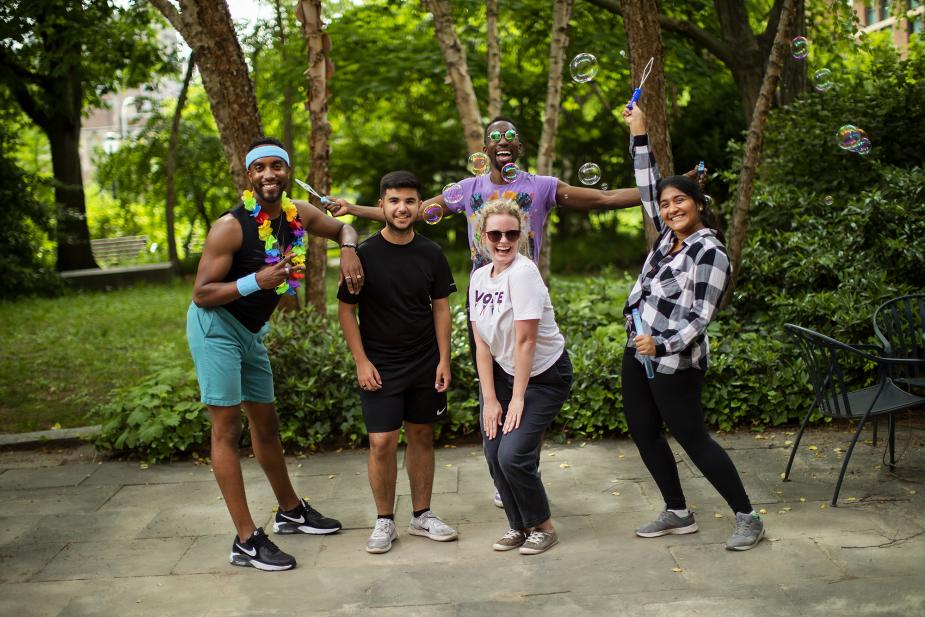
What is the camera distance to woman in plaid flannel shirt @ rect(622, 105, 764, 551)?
13.6 feet

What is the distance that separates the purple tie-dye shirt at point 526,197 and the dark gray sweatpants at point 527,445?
634 millimetres

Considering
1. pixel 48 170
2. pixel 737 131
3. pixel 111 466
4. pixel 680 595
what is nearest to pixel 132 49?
Result: pixel 737 131

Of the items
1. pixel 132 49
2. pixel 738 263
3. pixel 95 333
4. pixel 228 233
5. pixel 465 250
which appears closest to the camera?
pixel 228 233

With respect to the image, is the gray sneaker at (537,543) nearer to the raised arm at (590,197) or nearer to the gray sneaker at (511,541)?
the gray sneaker at (511,541)

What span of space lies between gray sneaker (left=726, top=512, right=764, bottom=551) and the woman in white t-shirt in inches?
32.2

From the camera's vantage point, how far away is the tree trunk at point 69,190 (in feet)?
67.1

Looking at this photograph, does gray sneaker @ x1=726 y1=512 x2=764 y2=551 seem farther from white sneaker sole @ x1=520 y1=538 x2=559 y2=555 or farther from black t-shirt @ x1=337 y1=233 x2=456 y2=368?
black t-shirt @ x1=337 y1=233 x2=456 y2=368

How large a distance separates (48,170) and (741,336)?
34.2 m

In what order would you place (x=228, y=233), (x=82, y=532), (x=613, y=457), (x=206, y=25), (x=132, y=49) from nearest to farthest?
(x=228, y=233), (x=82, y=532), (x=613, y=457), (x=206, y=25), (x=132, y=49)

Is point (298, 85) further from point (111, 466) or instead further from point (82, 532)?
point (82, 532)

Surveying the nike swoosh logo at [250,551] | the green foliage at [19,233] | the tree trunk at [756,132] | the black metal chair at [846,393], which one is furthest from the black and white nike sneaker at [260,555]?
the green foliage at [19,233]

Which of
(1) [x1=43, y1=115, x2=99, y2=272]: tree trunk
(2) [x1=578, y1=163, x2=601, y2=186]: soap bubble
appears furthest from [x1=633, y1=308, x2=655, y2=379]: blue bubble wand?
(1) [x1=43, y1=115, x2=99, y2=272]: tree trunk

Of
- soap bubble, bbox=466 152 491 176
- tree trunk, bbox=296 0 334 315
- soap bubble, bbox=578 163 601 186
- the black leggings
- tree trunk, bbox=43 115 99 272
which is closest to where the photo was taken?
the black leggings

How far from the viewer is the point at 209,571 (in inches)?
173
